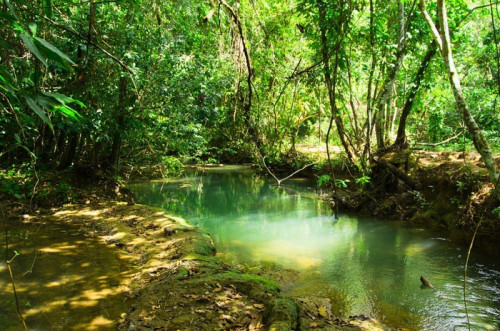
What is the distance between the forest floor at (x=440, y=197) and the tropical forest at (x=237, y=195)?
49mm

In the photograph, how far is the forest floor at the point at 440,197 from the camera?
705 centimetres

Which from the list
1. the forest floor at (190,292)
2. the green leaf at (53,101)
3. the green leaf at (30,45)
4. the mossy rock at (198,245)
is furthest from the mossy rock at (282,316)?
the green leaf at (30,45)

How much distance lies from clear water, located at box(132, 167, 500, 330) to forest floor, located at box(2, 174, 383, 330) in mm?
647

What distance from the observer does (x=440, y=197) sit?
8.58 m

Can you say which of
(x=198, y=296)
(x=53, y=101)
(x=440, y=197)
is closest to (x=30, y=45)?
(x=53, y=101)

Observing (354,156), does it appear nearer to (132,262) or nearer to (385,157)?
(385,157)

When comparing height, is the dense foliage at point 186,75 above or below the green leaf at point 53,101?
above

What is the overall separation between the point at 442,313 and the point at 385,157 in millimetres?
5926

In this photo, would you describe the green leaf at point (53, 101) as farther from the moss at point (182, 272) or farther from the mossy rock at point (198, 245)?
the mossy rock at point (198, 245)

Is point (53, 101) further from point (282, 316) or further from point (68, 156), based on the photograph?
point (68, 156)

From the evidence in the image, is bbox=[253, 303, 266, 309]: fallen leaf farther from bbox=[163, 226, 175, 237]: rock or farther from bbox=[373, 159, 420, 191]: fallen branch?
bbox=[373, 159, 420, 191]: fallen branch

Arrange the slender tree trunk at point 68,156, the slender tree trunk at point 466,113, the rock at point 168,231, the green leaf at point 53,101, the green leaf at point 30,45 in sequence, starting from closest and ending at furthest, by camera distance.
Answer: the green leaf at point 30,45 → the green leaf at point 53,101 → the slender tree trunk at point 466,113 → the rock at point 168,231 → the slender tree trunk at point 68,156

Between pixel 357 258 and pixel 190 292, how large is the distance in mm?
3890

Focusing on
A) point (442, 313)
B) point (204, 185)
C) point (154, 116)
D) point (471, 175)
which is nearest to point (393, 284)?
point (442, 313)
